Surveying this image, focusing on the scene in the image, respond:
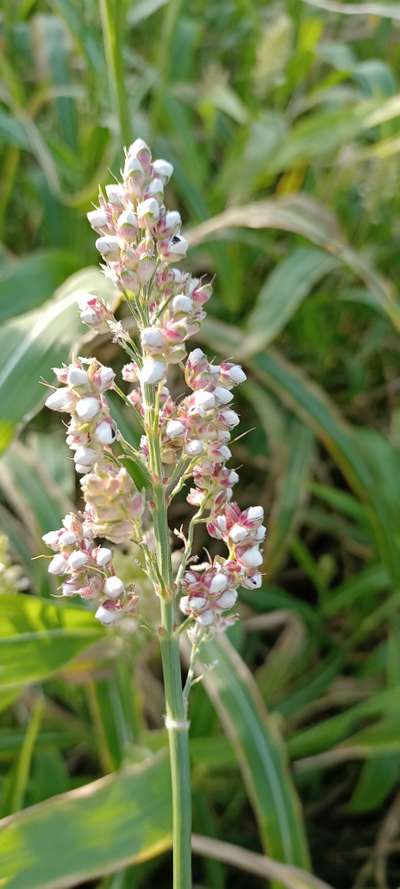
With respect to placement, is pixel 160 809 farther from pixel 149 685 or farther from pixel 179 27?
pixel 179 27

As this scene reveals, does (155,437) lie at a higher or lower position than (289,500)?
lower

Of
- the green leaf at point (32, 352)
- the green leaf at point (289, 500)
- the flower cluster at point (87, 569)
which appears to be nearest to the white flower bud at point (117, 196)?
the flower cluster at point (87, 569)

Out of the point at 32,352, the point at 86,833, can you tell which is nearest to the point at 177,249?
the point at 32,352

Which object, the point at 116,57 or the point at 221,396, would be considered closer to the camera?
the point at 221,396

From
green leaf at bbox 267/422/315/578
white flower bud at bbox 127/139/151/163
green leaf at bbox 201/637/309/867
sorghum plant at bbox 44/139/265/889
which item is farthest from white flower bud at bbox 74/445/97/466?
green leaf at bbox 267/422/315/578

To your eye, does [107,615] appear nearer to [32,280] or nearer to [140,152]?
[140,152]

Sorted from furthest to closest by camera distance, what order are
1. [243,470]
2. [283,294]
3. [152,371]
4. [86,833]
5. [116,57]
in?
[243,470], [283,294], [116,57], [86,833], [152,371]

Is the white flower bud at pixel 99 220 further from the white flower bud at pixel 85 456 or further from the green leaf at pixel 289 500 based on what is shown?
the green leaf at pixel 289 500

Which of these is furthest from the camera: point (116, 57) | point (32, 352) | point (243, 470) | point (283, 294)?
point (243, 470)
